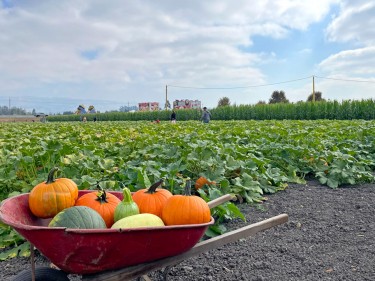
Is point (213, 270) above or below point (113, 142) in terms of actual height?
below

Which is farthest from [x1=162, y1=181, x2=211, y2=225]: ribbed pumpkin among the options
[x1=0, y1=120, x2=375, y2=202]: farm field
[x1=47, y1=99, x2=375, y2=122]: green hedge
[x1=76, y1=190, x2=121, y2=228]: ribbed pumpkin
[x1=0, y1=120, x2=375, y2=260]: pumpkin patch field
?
[x1=47, y1=99, x2=375, y2=122]: green hedge

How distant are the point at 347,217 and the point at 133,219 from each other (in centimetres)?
268

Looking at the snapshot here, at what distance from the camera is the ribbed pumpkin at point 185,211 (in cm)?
206

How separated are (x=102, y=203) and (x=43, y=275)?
518mm

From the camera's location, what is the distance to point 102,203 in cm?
223

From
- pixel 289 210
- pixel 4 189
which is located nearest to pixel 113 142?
pixel 4 189

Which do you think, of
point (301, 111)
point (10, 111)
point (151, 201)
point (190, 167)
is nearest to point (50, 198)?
point (151, 201)

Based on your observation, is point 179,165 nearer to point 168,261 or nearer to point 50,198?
point 50,198

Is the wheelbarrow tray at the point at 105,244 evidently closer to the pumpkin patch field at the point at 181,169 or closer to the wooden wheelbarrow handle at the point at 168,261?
the wooden wheelbarrow handle at the point at 168,261

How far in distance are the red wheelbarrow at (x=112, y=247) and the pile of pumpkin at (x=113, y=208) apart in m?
0.15

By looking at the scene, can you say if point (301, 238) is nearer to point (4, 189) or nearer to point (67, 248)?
point (67, 248)

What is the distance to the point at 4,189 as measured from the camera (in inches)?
164

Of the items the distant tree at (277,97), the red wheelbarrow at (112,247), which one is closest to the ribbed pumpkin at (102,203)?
the red wheelbarrow at (112,247)

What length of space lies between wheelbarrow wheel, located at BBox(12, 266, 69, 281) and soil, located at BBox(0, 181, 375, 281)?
71 centimetres
